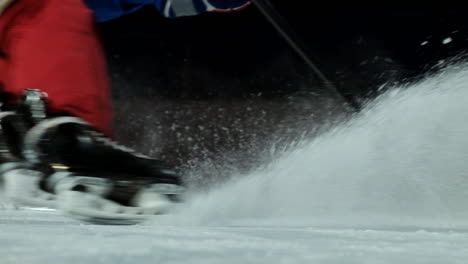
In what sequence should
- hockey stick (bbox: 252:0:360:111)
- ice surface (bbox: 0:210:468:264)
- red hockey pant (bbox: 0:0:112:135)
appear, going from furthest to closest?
hockey stick (bbox: 252:0:360:111)
red hockey pant (bbox: 0:0:112:135)
ice surface (bbox: 0:210:468:264)

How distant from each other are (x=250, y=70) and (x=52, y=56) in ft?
2.18

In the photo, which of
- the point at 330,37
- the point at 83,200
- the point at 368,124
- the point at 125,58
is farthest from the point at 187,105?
the point at 83,200

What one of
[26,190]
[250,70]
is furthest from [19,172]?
[250,70]

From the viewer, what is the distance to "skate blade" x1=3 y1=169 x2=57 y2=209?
741 millimetres

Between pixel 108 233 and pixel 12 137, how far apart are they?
1.40 feet

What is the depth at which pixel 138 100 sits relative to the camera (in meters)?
1.74

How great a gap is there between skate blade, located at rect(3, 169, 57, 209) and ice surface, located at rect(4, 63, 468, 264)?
2cm

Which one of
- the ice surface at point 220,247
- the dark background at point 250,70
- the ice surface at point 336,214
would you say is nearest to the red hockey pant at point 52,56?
the ice surface at point 336,214

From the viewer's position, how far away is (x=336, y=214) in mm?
805

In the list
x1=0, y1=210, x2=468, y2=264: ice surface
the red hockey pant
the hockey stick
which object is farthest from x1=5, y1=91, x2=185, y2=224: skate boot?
the hockey stick

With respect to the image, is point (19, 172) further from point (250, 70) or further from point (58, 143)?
point (250, 70)

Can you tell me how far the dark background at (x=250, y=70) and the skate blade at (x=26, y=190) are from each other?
2.77ft

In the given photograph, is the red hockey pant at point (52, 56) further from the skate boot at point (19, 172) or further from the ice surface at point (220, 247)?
the ice surface at point (220, 247)

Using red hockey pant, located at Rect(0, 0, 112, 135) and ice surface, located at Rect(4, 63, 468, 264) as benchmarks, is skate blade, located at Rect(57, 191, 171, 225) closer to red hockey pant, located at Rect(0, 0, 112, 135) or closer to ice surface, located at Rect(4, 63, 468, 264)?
ice surface, located at Rect(4, 63, 468, 264)
